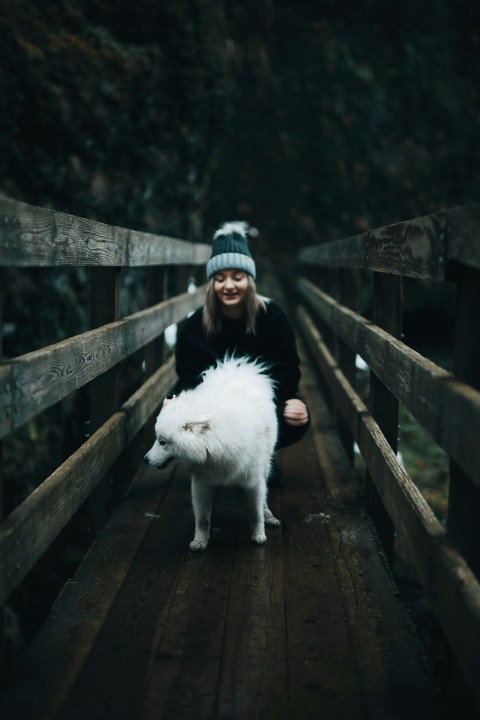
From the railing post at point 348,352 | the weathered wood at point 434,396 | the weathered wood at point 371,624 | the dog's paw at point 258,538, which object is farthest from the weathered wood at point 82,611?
the railing post at point 348,352

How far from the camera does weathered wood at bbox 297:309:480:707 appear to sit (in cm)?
199

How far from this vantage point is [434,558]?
2.38 meters

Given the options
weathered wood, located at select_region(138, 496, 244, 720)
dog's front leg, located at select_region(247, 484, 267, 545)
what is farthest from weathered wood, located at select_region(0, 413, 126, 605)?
dog's front leg, located at select_region(247, 484, 267, 545)

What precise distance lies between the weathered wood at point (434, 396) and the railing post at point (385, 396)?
0.30ft

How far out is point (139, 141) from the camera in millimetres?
9289

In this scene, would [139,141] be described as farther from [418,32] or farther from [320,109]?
[418,32]

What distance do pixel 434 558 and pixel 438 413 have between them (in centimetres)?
45

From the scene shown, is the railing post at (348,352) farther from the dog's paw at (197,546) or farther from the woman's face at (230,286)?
the dog's paw at (197,546)

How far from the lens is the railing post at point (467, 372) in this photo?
7.20 feet

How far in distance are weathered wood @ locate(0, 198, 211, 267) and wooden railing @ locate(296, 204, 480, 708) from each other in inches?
51.1

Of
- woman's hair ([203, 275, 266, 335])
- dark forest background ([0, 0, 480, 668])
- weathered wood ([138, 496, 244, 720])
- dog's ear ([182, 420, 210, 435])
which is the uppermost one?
dark forest background ([0, 0, 480, 668])

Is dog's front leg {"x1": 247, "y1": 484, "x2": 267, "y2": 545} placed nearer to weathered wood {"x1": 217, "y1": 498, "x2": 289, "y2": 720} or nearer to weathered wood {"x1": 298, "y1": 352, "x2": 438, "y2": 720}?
weathered wood {"x1": 217, "y1": 498, "x2": 289, "y2": 720}

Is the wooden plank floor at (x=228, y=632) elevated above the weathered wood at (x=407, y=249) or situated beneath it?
situated beneath

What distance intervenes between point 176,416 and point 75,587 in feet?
2.76
